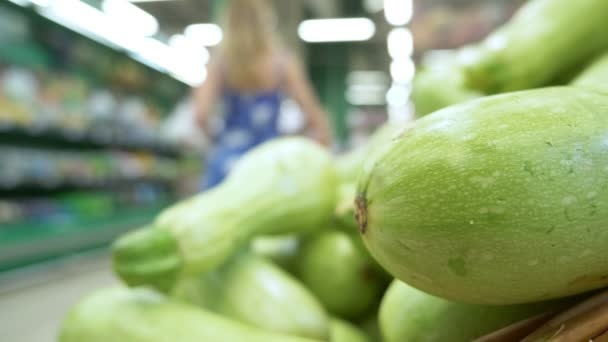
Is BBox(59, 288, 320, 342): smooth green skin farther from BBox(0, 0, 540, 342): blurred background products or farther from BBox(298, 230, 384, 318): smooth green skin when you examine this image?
BBox(298, 230, 384, 318): smooth green skin

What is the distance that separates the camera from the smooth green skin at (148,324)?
444 mm

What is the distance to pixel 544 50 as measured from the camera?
51 centimetres

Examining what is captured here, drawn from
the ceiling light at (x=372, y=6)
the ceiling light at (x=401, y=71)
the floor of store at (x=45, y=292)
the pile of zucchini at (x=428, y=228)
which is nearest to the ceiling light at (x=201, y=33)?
the ceiling light at (x=372, y=6)

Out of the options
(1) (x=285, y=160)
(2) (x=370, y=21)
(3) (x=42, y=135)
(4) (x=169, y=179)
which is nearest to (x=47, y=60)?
(3) (x=42, y=135)

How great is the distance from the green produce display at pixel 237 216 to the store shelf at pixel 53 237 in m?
2.46

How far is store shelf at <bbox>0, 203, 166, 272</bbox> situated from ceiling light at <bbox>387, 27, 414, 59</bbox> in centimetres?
380

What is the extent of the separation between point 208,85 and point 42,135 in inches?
79.4

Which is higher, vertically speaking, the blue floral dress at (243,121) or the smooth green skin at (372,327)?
the blue floral dress at (243,121)

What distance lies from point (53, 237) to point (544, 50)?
3.06 meters

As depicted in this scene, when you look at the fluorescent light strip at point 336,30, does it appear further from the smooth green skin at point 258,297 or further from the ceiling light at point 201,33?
the smooth green skin at point 258,297

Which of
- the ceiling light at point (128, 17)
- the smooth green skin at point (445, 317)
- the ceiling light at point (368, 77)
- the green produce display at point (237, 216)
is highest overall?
the ceiling light at point (368, 77)

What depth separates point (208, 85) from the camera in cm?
176

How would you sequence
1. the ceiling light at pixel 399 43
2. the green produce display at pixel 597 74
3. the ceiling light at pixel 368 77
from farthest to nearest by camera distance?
the ceiling light at pixel 368 77
the ceiling light at pixel 399 43
the green produce display at pixel 597 74

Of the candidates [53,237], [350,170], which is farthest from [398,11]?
[350,170]
